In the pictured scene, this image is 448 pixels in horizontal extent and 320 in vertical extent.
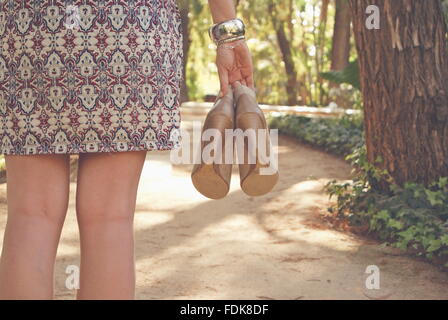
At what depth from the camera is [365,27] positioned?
469 cm

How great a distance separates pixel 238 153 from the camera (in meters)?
1.83

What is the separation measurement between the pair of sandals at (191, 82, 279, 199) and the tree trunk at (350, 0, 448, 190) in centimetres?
284

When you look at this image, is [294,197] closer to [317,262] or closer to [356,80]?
[317,262]

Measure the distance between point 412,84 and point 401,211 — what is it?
0.76 meters

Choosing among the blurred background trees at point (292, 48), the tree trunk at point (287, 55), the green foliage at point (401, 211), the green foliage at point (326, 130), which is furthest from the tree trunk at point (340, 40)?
the green foliage at point (401, 211)

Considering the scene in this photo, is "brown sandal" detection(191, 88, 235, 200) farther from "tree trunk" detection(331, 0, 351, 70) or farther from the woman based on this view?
"tree trunk" detection(331, 0, 351, 70)

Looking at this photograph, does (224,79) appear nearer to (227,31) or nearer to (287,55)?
(227,31)

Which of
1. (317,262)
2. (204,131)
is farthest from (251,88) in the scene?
(317,262)

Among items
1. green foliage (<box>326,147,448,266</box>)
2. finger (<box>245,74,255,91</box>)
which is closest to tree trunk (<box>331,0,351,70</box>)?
green foliage (<box>326,147,448,266</box>)

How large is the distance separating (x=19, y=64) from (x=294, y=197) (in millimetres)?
4274

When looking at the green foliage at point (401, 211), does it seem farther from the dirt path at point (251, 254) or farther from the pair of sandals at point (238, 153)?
the pair of sandals at point (238, 153)

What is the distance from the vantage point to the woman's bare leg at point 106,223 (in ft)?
5.19

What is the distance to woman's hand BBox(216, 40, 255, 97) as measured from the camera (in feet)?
6.10

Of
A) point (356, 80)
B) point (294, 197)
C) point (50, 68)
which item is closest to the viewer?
point (50, 68)
